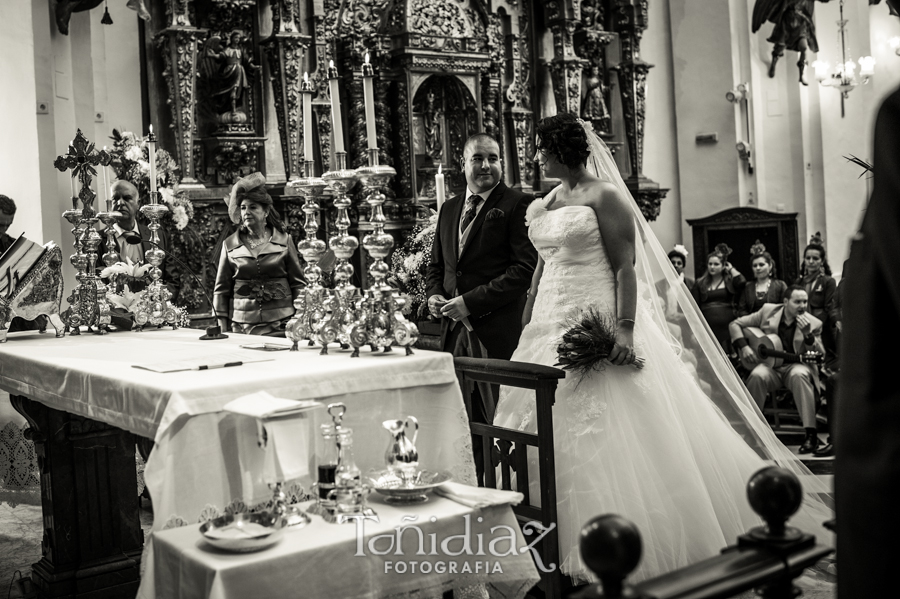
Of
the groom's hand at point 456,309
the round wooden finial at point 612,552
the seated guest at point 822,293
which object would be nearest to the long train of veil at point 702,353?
the groom's hand at point 456,309

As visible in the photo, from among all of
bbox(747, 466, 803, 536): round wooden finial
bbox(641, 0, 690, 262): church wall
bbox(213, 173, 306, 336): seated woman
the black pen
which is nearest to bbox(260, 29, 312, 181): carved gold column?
bbox(213, 173, 306, 336): seated woman

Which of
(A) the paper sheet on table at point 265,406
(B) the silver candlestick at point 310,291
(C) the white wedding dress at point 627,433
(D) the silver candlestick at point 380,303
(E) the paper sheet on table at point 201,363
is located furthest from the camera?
(C) the white wedding dress at point 627,433

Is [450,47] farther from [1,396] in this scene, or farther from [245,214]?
[1,396]

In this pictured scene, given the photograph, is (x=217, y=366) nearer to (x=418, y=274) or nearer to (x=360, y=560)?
(x=360, y=560)

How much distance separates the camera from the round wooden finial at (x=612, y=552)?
1144 millimetres

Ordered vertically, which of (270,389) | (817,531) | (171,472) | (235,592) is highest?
(270,389)

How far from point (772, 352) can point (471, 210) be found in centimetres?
342

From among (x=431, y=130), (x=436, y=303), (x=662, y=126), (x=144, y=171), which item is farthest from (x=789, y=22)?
(x=436, y=303)

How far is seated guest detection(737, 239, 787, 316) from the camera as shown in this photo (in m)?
8.34

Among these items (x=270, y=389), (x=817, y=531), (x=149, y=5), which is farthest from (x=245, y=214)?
(x=149, y=5)

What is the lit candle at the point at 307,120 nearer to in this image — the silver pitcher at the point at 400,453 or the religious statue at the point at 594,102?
the silver pitcher at the point at 400,453

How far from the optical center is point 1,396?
539cm

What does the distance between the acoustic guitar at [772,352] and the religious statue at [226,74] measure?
4.90m

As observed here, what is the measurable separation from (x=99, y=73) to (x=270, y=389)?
609 centimetres
